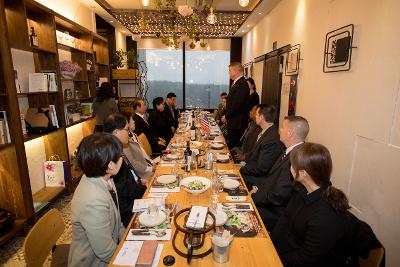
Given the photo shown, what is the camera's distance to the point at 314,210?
4.38 ft

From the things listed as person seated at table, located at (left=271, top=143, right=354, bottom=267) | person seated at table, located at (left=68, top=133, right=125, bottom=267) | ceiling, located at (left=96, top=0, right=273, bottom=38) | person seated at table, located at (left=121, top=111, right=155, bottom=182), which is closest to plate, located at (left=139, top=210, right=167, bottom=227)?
person seated at table, located at (left=68, top=133, right=125, bottom=267)

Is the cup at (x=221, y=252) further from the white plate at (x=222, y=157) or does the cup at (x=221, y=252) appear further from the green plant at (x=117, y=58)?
the green plant at (x=117, y=58)

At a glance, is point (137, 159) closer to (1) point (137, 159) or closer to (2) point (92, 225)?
(1) point (137, 159)

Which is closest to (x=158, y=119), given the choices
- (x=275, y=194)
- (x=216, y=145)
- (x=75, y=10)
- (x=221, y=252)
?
(x=216, y=145)

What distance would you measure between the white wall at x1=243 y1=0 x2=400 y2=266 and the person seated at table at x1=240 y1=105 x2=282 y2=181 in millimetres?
794

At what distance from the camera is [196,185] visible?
190 centimetres

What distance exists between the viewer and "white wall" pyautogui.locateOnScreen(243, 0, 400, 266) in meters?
2.05

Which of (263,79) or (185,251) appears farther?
(263,79)

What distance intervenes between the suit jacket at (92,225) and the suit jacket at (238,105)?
3.02 metres

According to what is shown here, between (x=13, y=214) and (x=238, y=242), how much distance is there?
7.89 feet

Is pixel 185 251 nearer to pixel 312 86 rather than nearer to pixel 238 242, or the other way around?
pixel 238 242

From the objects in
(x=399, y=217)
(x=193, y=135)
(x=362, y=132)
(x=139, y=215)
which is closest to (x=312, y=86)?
(x=362, y=132)

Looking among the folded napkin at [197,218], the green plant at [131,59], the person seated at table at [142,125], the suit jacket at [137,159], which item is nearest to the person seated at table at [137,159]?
the suit jacket at [137,159]

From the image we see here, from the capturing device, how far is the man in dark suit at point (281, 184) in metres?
1.97
